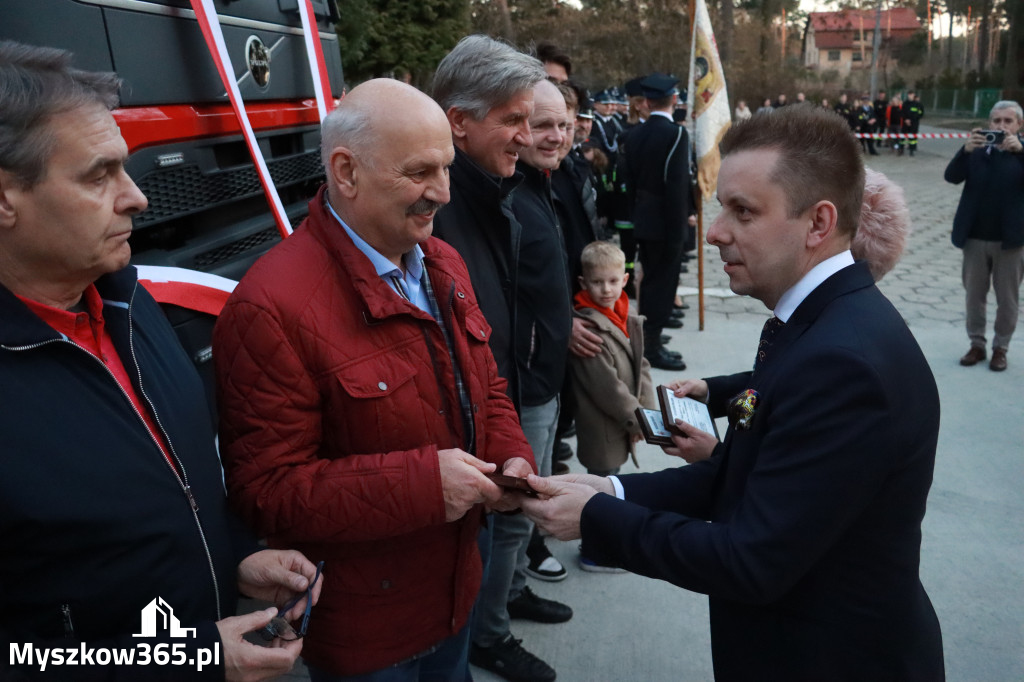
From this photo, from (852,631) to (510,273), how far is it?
146 centimetres

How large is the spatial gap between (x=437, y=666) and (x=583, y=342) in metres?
1.66

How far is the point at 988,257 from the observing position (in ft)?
19.4

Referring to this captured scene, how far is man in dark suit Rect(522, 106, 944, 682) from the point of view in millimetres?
1375

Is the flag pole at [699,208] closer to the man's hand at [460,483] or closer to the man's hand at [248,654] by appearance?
the man's hand at [460,483]

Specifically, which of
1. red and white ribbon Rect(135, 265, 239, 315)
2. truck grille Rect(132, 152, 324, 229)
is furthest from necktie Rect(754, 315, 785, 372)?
truck grille Rect(132, 152, 324, 229)

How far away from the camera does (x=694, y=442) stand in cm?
221

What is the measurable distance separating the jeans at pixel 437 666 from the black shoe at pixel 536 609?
42.1 inches

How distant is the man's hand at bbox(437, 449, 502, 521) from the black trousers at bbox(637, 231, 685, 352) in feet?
15.2

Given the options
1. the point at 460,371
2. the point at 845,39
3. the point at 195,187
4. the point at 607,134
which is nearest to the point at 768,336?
the point at 460,371

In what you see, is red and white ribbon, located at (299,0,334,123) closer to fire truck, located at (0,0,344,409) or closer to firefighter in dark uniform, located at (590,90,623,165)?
fire truck, located at (0,0,344,409)

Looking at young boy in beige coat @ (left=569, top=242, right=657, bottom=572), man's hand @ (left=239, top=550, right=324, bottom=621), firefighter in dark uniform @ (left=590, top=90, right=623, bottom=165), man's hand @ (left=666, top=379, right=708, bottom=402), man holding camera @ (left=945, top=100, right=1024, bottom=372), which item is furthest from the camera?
firefighter in dark uniform @ (left=590, top=90, right=623, bottom=165)

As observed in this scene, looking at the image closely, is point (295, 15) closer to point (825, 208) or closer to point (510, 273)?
point (510, 273)

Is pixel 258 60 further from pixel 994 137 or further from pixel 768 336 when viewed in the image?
pixel 994 137

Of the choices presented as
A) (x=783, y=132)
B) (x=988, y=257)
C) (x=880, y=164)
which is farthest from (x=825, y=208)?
(x=880, y=164)
